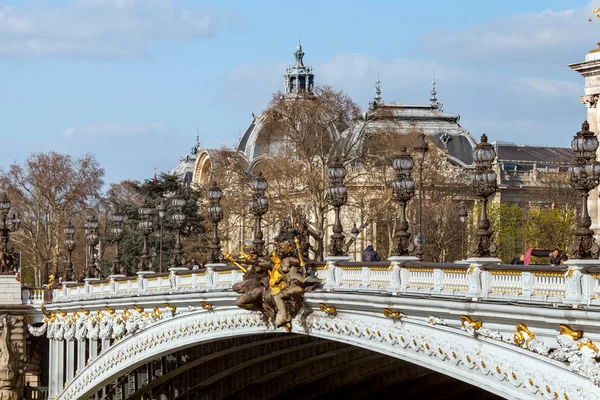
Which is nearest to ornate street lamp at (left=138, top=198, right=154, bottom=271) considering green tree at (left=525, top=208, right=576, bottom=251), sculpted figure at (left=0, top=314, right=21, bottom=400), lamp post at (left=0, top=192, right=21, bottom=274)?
sculpted figure at (left=0, top=314, right=21, bottom=400)

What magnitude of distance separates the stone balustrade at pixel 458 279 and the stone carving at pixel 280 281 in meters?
0.38

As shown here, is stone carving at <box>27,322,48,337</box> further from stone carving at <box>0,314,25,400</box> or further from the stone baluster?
the stone baluster

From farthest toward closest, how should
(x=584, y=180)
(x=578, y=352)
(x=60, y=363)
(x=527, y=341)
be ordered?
(x=60, y=363) → (x=527, y=341) → (x=584, y=180) → (x=578, y=352)

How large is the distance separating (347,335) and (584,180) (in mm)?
8694

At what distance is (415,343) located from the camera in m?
27.0

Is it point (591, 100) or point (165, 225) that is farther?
point (165, 225)

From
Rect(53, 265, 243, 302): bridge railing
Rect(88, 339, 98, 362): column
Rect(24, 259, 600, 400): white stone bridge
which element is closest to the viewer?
Rect(24, 259, 600, 400): white stone bridge

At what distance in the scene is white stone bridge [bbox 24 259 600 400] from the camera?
22625mm

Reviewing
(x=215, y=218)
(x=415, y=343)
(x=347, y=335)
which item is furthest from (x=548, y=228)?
(x=415, y=343)

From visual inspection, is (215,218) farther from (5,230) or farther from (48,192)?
(48,192)

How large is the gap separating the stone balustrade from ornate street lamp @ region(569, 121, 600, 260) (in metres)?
0.31

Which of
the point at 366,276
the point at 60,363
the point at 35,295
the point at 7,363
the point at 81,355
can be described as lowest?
the point at 7,363

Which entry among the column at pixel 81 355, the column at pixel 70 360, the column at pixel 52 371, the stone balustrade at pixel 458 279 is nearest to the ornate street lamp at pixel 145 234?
the column at pixel 81 355

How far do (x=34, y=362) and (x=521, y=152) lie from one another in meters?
32.6
